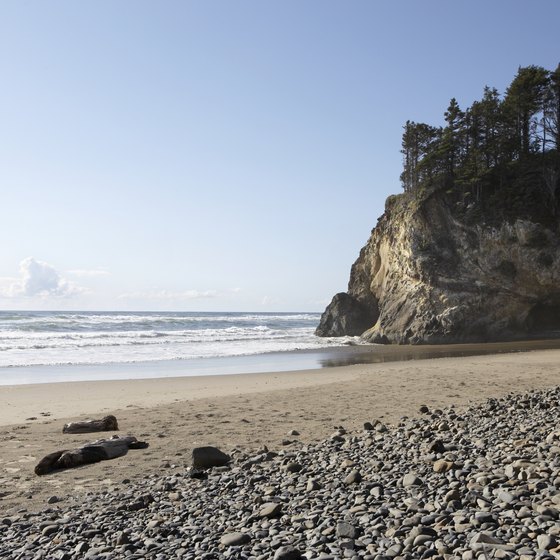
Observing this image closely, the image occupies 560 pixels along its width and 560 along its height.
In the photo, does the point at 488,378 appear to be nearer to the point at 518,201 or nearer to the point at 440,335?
the point at 440,335

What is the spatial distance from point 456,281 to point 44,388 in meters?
26.7

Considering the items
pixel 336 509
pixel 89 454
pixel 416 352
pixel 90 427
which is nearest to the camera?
pixel 336 509

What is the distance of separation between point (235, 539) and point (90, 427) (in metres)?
6.12

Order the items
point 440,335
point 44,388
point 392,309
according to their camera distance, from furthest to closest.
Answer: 1. point 392,309
2. point 440,335
3. point 44,388

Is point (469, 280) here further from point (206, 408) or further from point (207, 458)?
point (207, 458)

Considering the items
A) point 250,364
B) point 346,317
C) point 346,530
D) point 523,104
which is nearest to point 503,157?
point 523,104

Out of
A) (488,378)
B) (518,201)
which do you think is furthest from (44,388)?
(518,201)

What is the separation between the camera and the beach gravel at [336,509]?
Answer: 4.41 metres

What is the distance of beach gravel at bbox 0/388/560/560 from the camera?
4.41 m

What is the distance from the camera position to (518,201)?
34.5 meters

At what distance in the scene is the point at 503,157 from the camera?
38.3 meters

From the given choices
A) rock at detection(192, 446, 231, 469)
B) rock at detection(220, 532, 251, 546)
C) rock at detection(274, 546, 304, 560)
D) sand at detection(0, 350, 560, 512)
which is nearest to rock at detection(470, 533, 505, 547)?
rock at detection(274, 546, 304, 560)

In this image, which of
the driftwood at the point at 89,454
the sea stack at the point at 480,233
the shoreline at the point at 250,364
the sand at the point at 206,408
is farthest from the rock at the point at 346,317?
the driftwood at the point at 89,454

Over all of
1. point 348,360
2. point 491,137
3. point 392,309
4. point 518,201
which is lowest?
point 348,360
